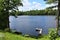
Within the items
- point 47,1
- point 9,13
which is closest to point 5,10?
point 9,13

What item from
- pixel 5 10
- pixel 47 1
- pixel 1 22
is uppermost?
pixel 47 1

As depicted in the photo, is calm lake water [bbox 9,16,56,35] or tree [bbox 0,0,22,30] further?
calm lake water [bbox 9,16,56,35]

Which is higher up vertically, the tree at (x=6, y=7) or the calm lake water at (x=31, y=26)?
the tree at (x=6, y=7)

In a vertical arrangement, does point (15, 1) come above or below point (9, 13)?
above

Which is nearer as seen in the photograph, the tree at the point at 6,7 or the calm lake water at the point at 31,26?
the tree at the point at 6,7

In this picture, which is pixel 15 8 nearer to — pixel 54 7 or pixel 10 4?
pixel 10 4

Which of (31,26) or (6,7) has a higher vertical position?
(6,7)

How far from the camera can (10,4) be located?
3344 centimetres

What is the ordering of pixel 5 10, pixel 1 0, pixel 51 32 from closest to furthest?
pixel 51 32 → pixel 1 0 → pixel 5 10

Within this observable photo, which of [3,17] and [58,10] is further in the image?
[3,17]

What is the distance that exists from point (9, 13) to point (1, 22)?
7.87ft

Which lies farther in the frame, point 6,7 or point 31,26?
point 31,26

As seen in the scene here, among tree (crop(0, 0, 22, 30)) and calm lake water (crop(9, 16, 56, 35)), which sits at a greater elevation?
tree (crop(0, 0, 22, 30))

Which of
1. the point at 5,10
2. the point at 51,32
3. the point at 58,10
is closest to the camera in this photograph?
the point at 51,32
